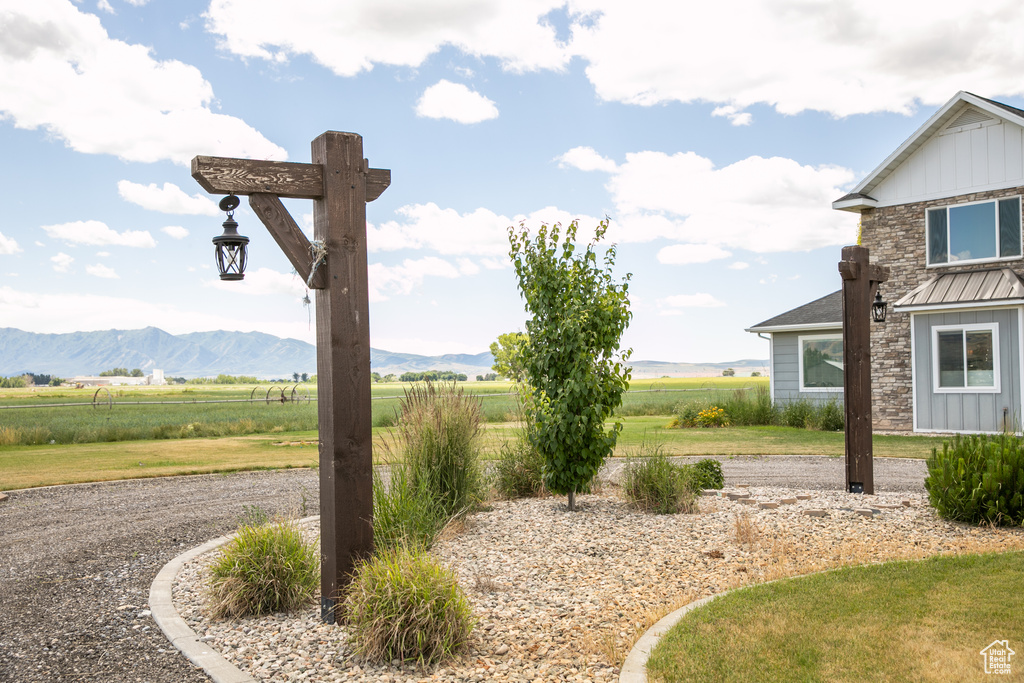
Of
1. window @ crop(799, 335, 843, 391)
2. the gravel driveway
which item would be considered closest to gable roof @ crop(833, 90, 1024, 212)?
window @ crop(799, 335, 843, 391)

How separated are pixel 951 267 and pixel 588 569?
14006mm

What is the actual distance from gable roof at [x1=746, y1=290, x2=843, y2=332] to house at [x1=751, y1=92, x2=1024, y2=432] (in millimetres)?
1998

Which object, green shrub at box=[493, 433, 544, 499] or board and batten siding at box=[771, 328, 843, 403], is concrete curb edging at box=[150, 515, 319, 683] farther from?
board and batten siding at box=[771, 328, 843, 403]

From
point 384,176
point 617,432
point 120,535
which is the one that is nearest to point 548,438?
point 617,432

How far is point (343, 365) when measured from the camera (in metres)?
4.41

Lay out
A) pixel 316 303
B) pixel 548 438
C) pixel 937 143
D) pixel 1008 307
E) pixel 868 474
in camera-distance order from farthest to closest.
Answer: pixel 937 143, pixel 1008 307, pixel 868 474, pixel 548 438, pixel 316 303

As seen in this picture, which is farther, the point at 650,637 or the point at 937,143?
the point at 937,143

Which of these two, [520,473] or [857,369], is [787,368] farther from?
[520,473]

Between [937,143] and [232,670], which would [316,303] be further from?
[937,143]


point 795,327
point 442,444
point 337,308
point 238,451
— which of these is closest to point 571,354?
point 442,444

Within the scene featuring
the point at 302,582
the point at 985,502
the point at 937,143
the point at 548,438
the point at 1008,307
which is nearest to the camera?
the point at 302,582

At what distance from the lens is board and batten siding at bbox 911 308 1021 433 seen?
14.2 m

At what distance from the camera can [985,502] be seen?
20.7 ft

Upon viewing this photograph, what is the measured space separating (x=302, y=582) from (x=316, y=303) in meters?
1.89
